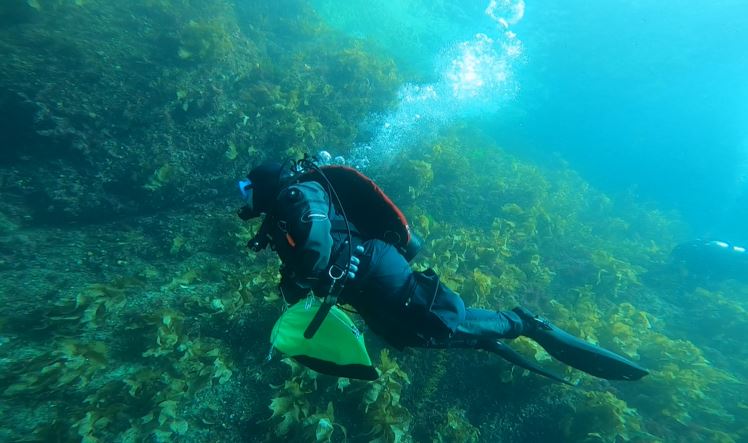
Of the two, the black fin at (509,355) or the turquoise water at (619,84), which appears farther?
the turquoise water at (619,84)

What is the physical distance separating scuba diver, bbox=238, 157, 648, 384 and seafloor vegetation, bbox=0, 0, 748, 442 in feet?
5.89

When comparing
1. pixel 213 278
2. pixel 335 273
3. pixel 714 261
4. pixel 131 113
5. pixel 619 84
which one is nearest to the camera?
pixel 335 273

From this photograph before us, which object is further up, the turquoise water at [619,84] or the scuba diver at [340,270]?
the turquoise water at [619,84]

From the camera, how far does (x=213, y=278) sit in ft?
20.4

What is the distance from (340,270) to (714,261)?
23.6 metres

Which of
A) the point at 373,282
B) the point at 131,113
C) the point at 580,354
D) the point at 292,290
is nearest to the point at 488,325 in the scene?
the point at 580,354

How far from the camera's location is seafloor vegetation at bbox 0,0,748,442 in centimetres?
439

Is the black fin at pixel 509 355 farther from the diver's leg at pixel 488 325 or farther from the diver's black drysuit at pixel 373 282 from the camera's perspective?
the diver's black drysuit at pixel 373 282

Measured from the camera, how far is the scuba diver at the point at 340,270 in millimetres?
2660

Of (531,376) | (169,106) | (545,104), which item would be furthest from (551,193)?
(545,104)

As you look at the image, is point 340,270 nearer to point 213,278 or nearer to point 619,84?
point 213,278

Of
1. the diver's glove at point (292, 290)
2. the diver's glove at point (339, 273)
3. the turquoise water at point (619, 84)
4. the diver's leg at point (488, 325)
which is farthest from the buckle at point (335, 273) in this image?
the turquoise water at point (619, 84)

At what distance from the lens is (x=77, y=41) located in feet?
29.6

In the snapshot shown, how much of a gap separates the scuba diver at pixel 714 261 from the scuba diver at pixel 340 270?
2069 centimetres
